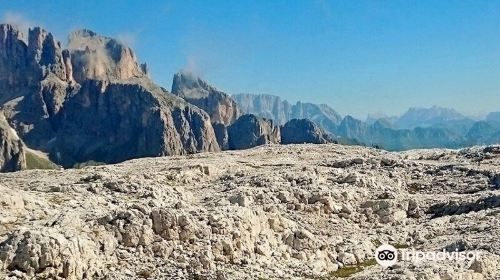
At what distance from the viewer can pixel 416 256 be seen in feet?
117

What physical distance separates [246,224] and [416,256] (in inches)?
415

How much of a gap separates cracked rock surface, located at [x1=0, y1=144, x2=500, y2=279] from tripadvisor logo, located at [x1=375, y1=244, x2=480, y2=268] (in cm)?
64

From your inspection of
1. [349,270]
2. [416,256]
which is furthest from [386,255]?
[349,270]

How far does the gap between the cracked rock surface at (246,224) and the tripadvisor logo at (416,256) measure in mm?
637

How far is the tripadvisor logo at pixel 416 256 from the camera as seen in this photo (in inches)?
1250

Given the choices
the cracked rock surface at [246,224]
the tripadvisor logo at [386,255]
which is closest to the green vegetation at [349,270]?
the cracked rock surface at [246,224]

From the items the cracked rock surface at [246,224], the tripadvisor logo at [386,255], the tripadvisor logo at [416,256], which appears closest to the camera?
the cracked rock surface at [246,224]

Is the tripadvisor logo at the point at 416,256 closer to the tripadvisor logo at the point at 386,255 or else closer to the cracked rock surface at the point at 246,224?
the tripadvisor logo at the point at 386,255

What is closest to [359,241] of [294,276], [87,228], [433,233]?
[433,233]

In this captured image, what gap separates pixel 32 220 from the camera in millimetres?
33812

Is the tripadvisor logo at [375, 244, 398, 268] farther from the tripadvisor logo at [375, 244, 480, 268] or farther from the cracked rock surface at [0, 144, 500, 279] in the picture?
the cracked rock surface at [0, 144, 500, 279]

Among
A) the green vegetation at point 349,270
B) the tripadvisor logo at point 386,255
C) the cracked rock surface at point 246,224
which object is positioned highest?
the cracked rock surface at point 246,224

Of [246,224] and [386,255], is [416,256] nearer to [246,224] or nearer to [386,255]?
[386,255]

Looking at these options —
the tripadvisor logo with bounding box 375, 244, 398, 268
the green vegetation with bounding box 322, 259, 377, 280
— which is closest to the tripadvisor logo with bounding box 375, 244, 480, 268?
the tripadvisor logo with bounding box 375, 244, 398, 268
